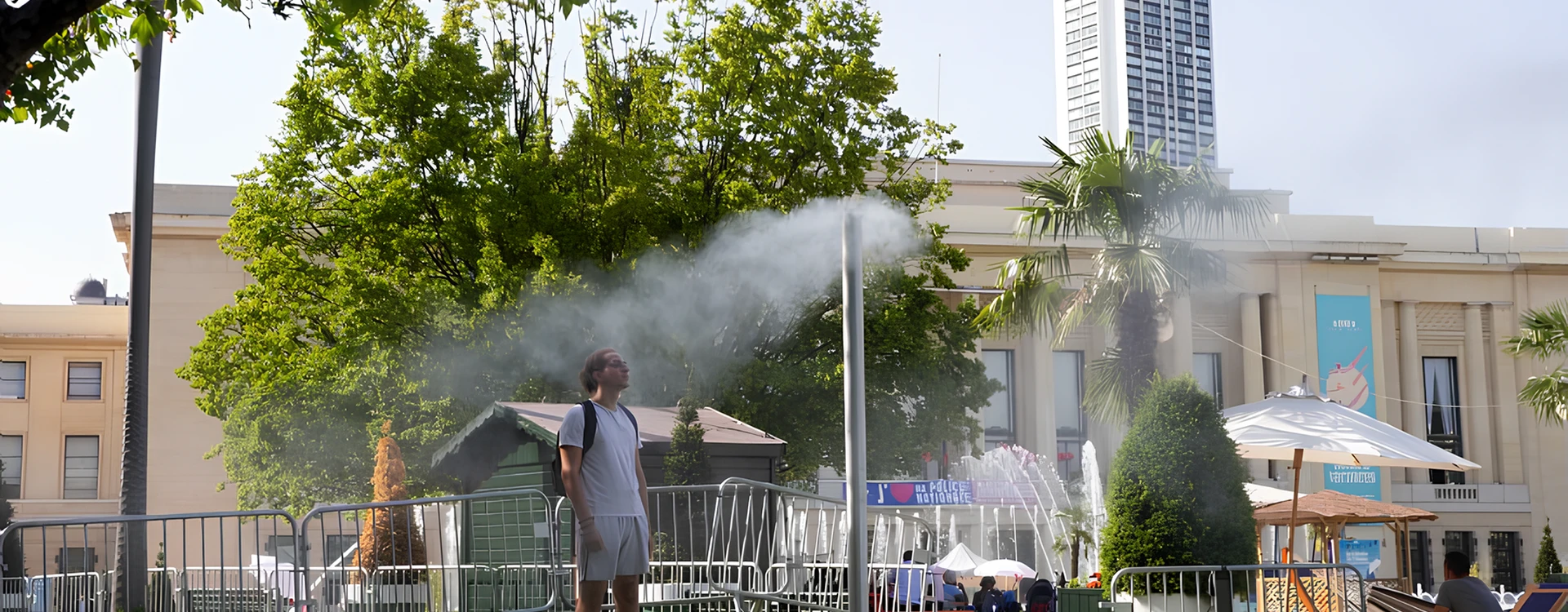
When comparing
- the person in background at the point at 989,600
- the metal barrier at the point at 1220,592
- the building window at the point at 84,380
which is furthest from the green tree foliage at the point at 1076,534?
the building window at the point at 84,380

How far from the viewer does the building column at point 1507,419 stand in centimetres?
4781

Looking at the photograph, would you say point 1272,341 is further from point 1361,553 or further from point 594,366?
point 594,366

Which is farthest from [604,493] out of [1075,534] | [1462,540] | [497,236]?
[1462,540]

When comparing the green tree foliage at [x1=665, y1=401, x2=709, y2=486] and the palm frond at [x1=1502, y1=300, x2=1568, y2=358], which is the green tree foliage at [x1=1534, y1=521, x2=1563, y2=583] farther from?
the green tree foliage at [x1=665, y1=401, x2=709, y2=486]

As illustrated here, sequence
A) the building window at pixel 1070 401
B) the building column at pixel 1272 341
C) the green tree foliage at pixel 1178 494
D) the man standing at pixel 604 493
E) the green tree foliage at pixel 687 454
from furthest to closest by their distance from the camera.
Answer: the building window at pixel 1070 401
the building column at pixel 1272 341
the green tree foliage at pixel 687 454
the green tree foliage at pixel 1178 494
the man standing at pixel 604 493

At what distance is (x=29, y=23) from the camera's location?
4.99 m

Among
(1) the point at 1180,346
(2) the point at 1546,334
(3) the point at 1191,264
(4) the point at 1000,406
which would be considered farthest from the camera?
(4) the point at 1000,406

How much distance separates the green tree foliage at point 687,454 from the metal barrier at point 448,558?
6.33ft

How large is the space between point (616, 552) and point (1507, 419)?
48916 mm

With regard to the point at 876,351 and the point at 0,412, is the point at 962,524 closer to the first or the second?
the point at 876,351

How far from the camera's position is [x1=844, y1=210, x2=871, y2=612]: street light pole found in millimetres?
5812

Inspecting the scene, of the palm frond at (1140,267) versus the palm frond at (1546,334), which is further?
the palm frond at (1546,334)

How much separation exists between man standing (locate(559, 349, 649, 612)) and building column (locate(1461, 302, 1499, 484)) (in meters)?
48.0

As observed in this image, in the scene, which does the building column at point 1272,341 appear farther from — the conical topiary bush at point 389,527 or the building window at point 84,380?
the building window at point 84,380
